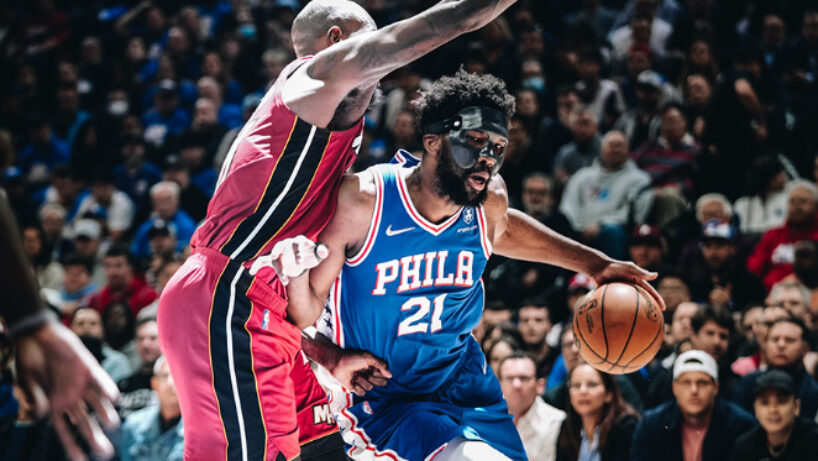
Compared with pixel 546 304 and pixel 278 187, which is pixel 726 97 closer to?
pixel 546 304

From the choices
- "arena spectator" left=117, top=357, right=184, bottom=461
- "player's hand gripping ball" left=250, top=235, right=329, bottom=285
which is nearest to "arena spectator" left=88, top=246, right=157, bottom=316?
"arena spectator" left=117, top=357, right=184, bottom=461

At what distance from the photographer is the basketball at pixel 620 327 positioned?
12.6 ft

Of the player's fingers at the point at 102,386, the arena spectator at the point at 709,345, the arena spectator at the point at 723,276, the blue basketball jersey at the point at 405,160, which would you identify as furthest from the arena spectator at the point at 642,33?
the player's fingers at the point at 102,386

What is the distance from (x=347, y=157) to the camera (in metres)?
3.63

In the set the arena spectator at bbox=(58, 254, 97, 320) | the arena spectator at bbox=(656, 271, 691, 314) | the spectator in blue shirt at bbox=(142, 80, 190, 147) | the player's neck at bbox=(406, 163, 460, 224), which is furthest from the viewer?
the spectator in blue shirt at bbox=(142, 80, 190, 147)

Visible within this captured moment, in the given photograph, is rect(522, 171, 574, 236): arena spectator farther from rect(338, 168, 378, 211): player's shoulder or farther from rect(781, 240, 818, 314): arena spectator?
rect(338, 168, 378, 211): player's shoulder

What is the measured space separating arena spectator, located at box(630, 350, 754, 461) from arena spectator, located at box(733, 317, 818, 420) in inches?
11.0

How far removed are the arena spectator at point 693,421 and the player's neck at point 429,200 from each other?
219 centimetres

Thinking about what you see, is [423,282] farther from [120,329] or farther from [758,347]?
[120,329]

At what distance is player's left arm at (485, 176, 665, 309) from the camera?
3971 mm

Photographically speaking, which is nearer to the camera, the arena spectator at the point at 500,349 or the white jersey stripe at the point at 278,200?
the white jersey stripe at the point at 278,200

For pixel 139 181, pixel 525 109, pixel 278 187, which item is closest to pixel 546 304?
pixel 525 109

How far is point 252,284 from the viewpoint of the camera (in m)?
3.51

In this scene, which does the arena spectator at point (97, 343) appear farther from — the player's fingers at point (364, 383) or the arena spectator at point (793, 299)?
the arena spectator at point (793, 299)
